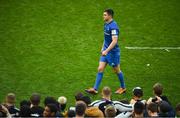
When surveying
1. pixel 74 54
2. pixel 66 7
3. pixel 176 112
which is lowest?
pixel 176 112

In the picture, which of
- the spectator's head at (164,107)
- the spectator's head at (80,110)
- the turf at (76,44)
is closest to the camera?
the spectator's head at (80,110)

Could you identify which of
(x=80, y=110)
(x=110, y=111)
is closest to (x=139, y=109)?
(x=110, y=111)

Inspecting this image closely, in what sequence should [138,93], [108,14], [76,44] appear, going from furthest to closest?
[76,44] → [108,14] → [138,93]

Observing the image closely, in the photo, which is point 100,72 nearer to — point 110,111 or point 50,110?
point 110,111

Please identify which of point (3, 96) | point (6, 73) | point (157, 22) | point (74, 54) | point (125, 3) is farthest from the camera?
point (125, 3)

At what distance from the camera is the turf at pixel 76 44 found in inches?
552

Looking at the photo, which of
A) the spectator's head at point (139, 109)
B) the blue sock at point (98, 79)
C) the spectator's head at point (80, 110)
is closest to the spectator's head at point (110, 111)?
the spectator's head at point (139, 109)

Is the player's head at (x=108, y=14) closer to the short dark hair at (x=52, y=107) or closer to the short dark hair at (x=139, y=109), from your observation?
the short dark hair at (x=139, y=109)

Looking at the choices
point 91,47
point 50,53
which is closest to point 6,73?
point 50,53

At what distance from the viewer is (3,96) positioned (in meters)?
13.2

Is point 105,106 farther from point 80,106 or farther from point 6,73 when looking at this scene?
point 6,73

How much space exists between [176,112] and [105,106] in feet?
4.68

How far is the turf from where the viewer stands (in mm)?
14023

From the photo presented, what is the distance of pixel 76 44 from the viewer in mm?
16031
